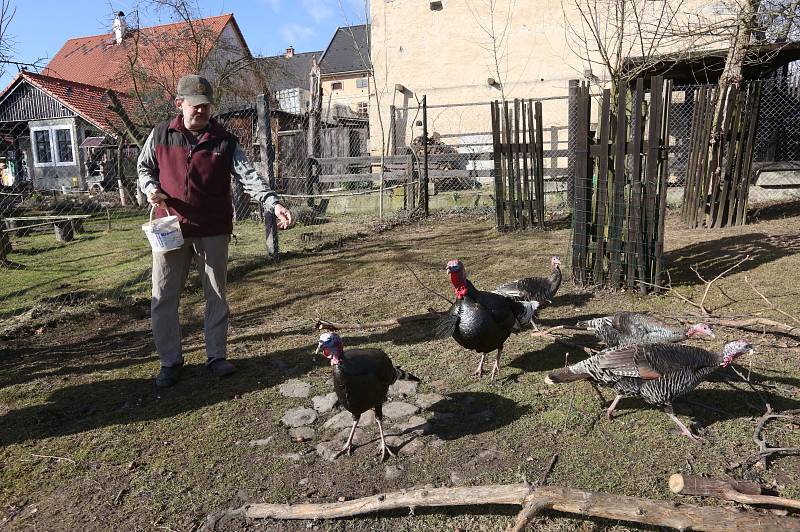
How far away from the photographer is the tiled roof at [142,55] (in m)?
16.8

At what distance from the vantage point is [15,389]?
437cm

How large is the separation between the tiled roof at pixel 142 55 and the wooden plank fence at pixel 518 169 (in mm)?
9882

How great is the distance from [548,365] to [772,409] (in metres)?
1.43

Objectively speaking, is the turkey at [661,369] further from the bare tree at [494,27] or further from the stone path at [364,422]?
the bare tree at [494,27]

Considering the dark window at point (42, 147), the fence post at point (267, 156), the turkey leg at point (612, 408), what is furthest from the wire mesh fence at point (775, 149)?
the dark window at point (42, 147)

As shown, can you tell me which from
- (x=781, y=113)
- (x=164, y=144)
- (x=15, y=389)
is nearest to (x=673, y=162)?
(x=781, y=113)

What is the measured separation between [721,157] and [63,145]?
2965 centimetres

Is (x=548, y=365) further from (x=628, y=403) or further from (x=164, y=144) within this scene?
(x=164, y=144)

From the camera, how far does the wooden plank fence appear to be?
9742 millimetres

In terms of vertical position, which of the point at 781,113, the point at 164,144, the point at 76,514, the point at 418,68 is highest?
the point at 418,68

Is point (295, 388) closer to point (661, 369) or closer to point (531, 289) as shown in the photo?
point (531, 289)

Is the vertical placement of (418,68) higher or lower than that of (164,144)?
higher

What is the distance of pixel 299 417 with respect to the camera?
379 cm

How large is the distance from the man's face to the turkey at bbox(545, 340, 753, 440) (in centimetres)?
300
